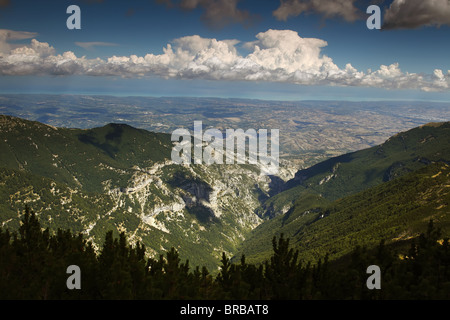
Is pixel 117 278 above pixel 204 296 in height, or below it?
above

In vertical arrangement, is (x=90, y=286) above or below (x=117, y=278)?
below

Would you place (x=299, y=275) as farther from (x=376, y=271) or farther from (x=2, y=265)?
(x=2, y=265)

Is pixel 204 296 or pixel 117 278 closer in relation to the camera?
pixel 117 278
